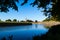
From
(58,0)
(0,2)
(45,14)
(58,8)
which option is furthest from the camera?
(45,14)

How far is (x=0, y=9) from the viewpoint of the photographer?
49.0 feet

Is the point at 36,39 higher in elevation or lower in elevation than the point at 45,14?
lower

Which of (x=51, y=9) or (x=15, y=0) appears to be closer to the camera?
(x=15, y=0)

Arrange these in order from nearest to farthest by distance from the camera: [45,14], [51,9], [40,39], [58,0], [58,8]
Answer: [40,39] → [58,0] → [58,8] → [51,9] → [45,14]

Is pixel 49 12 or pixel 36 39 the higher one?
→ pixel 49 12

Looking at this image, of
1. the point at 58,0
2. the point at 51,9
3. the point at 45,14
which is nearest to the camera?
the point at 58,0

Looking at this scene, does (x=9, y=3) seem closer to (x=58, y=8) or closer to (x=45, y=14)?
(x=58, y=8)

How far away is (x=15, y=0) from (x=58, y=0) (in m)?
6.96

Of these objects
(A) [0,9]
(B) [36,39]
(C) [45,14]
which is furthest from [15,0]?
(C) [45,14]

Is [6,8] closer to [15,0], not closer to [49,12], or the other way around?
[15,0]

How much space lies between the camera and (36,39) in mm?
14922

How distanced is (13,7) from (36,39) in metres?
3.90

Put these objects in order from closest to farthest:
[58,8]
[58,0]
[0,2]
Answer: [0,2]
[58,0]
[58,8]

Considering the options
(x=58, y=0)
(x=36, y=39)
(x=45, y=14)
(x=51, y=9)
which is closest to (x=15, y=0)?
(x=36, y=39)
